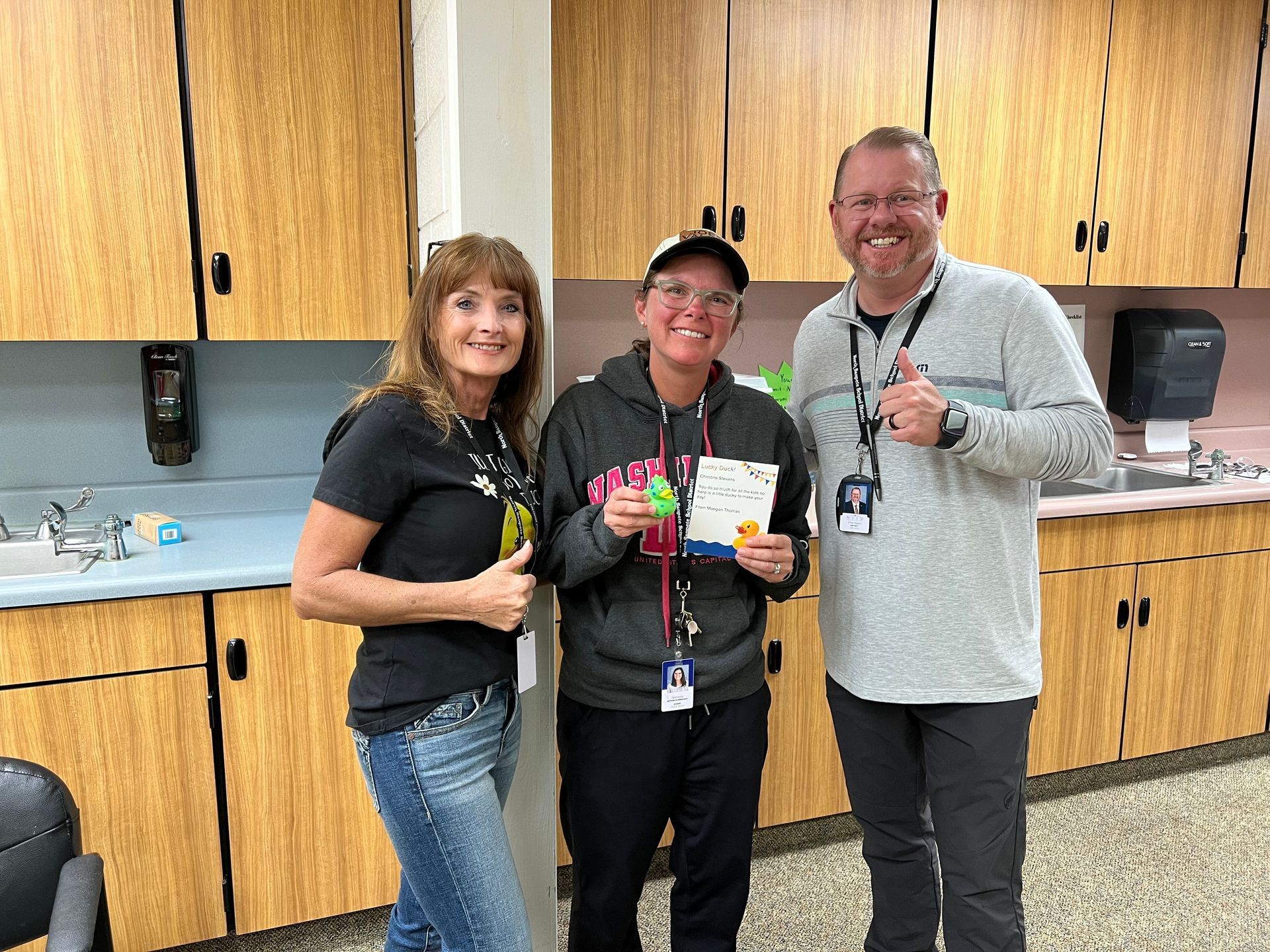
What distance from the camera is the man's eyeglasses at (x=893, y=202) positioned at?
1.62m

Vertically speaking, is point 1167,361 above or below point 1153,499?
above

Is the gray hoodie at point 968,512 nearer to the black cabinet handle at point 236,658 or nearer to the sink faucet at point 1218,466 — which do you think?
the black cabinet handle at point 236,658

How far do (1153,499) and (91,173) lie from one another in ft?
10.1

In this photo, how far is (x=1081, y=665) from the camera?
2.82 meters

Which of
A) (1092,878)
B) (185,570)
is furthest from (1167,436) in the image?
(185,570)

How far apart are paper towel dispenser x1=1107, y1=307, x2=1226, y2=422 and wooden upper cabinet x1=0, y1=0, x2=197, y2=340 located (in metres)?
3.28

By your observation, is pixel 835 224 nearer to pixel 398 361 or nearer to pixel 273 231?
pixel 398 361

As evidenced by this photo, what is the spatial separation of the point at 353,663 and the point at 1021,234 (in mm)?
2440

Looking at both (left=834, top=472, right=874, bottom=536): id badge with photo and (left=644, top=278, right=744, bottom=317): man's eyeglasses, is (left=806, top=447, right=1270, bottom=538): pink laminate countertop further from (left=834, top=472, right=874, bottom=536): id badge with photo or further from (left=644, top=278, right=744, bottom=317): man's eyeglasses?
(left=644, top=278, right=744, bottom=317): man's eyeglasses

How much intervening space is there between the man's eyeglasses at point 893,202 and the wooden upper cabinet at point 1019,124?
1.30 m

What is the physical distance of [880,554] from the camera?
5.49 ft

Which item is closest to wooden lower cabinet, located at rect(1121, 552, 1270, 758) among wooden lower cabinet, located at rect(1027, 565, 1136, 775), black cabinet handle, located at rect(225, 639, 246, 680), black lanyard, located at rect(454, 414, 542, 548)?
wooden lower cabinet, located at rect(1027, 565, 1136, 775)

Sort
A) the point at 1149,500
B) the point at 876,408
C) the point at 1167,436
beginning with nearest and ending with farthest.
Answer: the point at 876,408, the point at 1149,500, the point at 1167,436

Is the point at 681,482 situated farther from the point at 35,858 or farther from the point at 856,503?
Result: the point at 35,858
